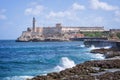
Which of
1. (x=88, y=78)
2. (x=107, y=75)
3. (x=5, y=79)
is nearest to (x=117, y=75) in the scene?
(x=107, y=75)

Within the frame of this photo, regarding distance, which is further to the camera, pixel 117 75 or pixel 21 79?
pixel 21 79

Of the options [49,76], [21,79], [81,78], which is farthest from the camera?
[21,79]

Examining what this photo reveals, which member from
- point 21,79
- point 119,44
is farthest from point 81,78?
point 119,44

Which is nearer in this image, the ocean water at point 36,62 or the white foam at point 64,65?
the ocean water at point 36,62

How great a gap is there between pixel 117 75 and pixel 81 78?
2236 mm

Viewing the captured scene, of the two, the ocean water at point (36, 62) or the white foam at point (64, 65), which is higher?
the white foam at point (64, 65)

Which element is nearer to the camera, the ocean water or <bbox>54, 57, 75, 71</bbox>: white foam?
the ocean water

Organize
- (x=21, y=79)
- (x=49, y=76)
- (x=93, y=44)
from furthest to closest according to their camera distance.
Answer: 1. (x=93, y=44)
2. (x=21, y=79)
3. (x=49, y=76)

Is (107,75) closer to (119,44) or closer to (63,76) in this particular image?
(63,76)

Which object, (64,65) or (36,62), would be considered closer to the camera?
(64,65)

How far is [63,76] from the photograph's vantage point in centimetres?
2158

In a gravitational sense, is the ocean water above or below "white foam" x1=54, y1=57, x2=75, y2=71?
below

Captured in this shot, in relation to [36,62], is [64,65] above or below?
above

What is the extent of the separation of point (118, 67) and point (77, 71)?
4.78m
